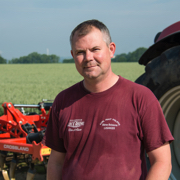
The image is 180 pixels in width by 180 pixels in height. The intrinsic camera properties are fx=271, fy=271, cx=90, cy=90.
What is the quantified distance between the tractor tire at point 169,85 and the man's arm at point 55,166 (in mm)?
1195

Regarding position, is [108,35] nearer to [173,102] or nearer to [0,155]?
[173,102]

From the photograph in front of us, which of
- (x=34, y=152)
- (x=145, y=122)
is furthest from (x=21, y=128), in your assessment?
(x=145, y=122)

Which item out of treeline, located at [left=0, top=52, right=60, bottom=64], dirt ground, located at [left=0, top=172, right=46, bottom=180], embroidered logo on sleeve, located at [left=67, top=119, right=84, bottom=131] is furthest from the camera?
treeline, located at [left=0, top=52, right=60, bottom=64]

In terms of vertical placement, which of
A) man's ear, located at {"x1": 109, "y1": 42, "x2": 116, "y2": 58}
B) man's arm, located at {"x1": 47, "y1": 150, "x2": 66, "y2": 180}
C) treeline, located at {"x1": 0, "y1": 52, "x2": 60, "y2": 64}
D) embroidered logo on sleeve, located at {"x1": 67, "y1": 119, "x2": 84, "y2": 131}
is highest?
man's ear, located at {"x1": 109, "y1": 42, "x2": 116, "y2": 58}

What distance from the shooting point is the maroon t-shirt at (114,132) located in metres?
1.47

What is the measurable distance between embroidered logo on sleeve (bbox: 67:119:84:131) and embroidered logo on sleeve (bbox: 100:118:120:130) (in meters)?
0.13

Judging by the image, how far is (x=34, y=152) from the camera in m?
3.35

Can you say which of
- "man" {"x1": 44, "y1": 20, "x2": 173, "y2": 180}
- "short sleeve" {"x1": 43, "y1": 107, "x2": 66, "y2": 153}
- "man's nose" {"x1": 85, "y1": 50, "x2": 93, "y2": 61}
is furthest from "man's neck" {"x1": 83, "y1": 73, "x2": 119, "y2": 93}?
"short sleeve" {"x1": 43, "y1": 107, "x2": 66, "y2": 153}

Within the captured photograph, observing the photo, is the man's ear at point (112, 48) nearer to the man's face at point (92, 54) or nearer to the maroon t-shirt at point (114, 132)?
the man's face at point (92, 54)

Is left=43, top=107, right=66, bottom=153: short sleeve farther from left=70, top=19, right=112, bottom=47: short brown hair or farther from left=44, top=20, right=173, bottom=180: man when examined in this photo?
left=70, top=19, right=112, bottom=47: short brown hair

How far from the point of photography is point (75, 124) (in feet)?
5.20

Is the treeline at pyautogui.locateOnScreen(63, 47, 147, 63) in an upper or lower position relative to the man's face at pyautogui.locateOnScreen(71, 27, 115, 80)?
lower

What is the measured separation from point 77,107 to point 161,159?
0.56m

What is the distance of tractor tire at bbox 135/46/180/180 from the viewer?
2.41 metres
